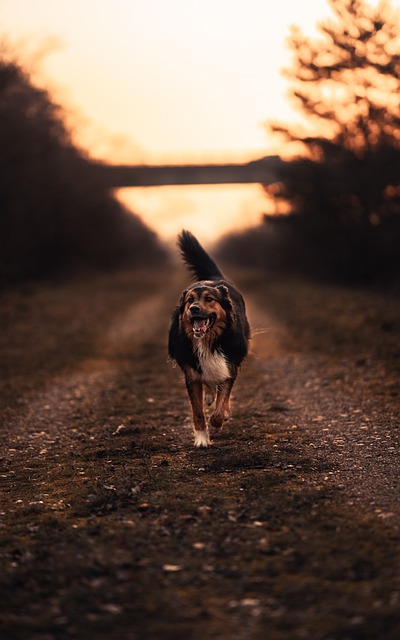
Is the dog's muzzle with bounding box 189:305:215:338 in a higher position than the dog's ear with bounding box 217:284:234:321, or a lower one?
→ lower

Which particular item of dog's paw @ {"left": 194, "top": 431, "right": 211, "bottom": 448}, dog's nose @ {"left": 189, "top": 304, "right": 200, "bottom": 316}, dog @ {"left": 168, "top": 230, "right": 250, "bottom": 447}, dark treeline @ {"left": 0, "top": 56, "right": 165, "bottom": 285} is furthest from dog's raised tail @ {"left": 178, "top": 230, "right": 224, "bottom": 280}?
dark treeline @ {"left": 0, "top": 56, "right": 165, "bottom": 285}

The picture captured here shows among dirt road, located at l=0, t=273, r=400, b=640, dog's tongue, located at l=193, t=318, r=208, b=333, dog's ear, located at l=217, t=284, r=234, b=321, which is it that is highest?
dog's ear, located at l=217, t=284, r=234, b=321

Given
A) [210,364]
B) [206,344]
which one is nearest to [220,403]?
[210,364]

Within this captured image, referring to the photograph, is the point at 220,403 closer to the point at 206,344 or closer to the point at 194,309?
the point at 206,344

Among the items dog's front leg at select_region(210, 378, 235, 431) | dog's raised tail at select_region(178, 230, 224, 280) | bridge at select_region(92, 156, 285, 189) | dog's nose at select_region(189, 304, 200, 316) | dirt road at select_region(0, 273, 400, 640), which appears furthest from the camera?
bridge at select_region(92, 156, 285, 189)

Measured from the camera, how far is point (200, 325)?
25.0 feet

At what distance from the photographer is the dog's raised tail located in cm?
930

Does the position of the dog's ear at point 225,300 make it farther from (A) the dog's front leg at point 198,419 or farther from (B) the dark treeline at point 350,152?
(B) the dark treeline at point 350,152

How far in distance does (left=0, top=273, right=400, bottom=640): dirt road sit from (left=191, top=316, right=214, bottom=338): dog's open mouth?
4.00ft

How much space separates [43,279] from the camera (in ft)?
126

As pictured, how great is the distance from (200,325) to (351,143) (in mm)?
22835

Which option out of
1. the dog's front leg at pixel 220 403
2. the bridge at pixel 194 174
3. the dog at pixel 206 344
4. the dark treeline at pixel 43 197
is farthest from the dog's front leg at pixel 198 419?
the bridge at pixel 194 174

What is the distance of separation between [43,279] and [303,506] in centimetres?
3416

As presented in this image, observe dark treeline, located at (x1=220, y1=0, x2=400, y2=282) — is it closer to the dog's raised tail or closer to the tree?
the tree
